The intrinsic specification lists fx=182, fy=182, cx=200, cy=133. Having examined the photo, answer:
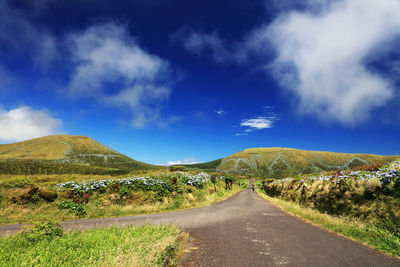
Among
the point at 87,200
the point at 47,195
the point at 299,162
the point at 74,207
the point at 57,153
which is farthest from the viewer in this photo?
the point at 299,162

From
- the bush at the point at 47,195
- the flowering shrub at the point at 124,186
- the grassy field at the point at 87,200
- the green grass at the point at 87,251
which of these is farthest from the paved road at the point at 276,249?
the bush at the point at 47,195

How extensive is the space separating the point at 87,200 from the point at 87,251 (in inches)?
533

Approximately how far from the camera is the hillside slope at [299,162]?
165m

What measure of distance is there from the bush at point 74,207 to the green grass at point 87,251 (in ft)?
31.0

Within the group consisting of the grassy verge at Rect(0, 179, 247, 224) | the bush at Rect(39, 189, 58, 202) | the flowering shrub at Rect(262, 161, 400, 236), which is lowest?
the grassy verge at Rect(0, 179, 247, 224)

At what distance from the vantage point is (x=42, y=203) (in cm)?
1491

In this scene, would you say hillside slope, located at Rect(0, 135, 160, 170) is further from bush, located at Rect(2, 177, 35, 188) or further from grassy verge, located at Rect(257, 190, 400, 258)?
grassy verge, located at Rect(257, 190, 400, 258)

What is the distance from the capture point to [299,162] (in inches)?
6781

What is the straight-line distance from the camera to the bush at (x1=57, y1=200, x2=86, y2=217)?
45.1 feet

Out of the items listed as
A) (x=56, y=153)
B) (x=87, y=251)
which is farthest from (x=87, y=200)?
(x=56, y=153)

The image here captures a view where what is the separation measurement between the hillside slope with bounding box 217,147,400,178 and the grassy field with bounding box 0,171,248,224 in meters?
159

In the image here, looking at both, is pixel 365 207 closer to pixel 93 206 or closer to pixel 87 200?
pixel 93 206

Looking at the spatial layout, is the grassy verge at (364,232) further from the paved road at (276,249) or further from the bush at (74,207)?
the bush at (74,207)

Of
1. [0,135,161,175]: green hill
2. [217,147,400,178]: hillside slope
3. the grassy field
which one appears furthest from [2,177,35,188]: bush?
[217,147,400,178]: hillside slope
